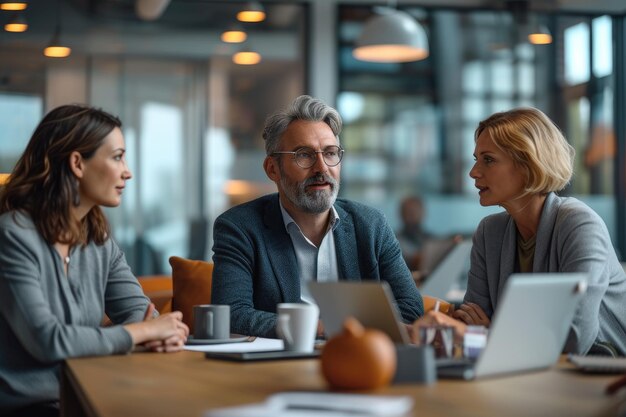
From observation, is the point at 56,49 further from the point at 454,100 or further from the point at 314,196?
the point at 314,196

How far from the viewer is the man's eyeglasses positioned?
3141mm

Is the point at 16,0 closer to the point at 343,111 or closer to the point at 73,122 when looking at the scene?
the point at 343,111

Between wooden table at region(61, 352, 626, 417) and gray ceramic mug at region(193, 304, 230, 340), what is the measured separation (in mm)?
309

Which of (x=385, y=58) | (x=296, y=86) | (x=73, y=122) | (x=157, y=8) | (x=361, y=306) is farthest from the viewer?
(x=296, y=86)

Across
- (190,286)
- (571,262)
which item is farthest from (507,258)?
(190,286)

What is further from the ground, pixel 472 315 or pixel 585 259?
pixel 585 259

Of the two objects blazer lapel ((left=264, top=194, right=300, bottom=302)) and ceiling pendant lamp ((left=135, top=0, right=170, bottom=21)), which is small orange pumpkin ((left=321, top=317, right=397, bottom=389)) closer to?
blazer lapel ((left=264, top=194, right=300, bottom=302))

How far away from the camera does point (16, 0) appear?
7117 mm

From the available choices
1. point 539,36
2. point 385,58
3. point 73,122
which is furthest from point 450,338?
point 539,36

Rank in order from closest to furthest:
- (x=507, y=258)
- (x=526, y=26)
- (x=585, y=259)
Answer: (x=585, y=259)
(x=507, y=258)
(x=526, y=26)

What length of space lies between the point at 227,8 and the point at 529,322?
6.13m

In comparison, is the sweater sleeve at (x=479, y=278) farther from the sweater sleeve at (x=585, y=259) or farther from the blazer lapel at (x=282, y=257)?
the blazer lapel at (x=282, y=257)

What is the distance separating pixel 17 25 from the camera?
7.12 meters

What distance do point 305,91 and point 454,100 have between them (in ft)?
4.16
